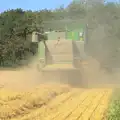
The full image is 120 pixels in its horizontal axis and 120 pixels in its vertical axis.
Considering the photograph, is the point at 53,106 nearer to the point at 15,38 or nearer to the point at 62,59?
the point at 62,59

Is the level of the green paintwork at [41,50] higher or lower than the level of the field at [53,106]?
higher

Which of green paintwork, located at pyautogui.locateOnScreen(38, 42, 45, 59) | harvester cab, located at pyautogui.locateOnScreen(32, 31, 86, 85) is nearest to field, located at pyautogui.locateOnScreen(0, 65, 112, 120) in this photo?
harvester cab, located at pyautogui.locateOnScreen(32, 31, 86, 85)

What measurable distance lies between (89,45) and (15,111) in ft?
31.9

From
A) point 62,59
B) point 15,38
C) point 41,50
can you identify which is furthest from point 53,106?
point 15,38

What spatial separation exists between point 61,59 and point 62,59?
2.0 inches

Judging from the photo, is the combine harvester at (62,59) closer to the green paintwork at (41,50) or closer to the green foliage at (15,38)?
the green paintwork at (41,50)

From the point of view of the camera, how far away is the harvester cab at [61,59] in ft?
58.7

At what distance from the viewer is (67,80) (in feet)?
59.3

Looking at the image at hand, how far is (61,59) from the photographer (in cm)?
1831

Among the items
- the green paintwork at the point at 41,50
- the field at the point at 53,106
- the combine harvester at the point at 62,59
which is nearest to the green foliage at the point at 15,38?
the green paintwork at the point at 41,50

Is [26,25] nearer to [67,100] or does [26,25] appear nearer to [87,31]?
[87,31]

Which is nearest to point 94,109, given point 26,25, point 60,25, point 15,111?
point 15,111

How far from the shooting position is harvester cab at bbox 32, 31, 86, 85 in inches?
704

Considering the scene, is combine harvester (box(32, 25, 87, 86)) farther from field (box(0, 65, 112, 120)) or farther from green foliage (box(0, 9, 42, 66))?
green foliage (box(0, 9, 42, 66))
